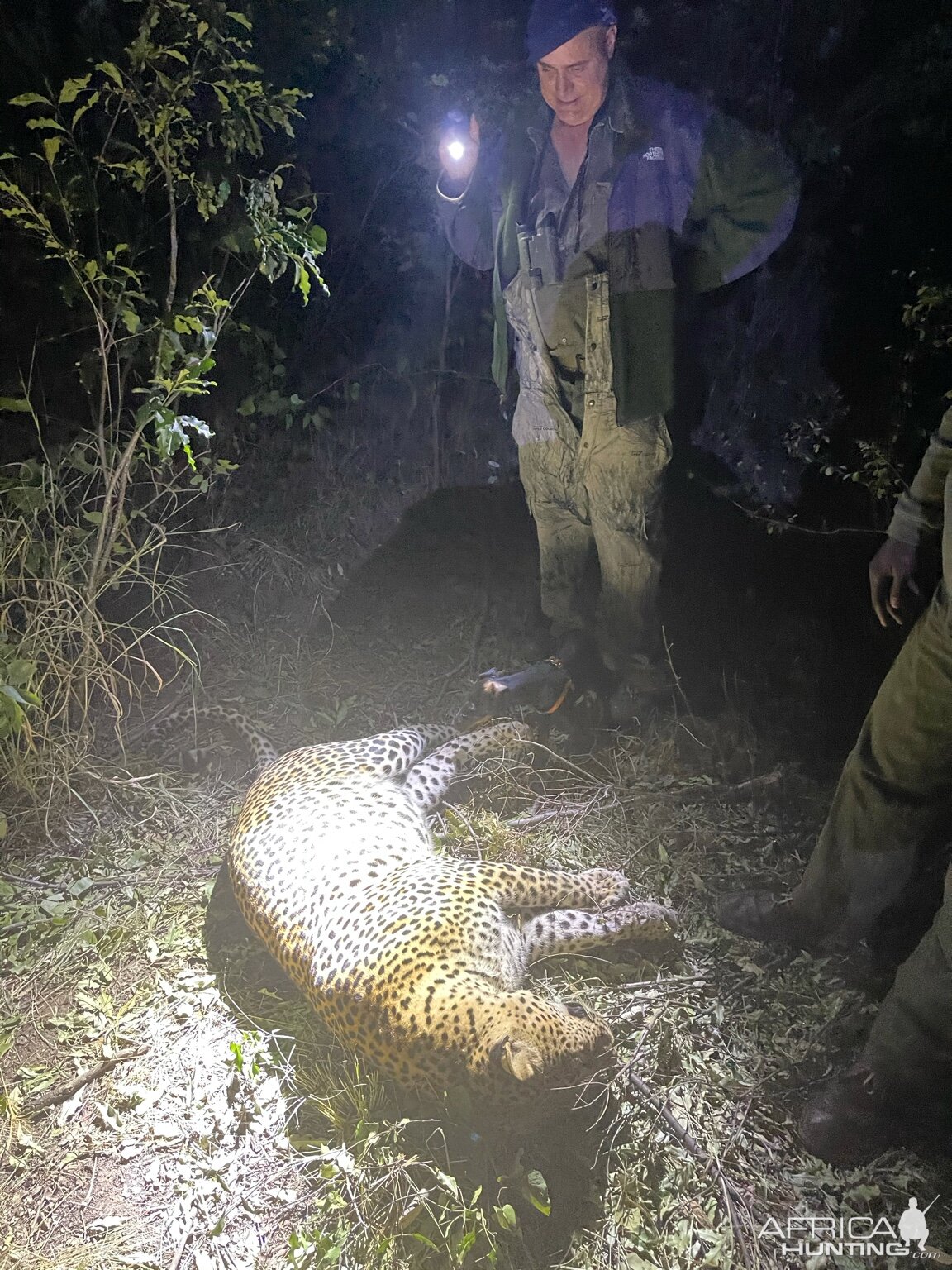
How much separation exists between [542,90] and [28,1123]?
343cm

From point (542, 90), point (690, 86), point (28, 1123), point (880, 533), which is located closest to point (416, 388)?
point (542, 90)

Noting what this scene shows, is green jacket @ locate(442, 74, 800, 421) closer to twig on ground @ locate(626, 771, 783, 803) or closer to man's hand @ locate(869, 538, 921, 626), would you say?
man's hand @ locate(869, 538, 921, 626)

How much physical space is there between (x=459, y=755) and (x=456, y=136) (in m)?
2.39

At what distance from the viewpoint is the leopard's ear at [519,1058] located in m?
1.87

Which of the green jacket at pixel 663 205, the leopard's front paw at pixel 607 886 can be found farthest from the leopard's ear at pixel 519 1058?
the green jacket at pixel 663 205

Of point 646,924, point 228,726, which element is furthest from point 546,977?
point 228,726

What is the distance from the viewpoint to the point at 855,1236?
64.4 inches

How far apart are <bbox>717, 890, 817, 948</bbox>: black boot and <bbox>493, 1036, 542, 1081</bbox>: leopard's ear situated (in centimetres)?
85

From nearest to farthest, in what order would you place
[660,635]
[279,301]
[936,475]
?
[936,475] < [660,635] < [279,301]

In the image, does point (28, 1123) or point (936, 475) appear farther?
point (28, 1123)

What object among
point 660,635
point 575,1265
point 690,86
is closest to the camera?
point 575,1265

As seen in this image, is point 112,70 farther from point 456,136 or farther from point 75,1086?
point 75,1086

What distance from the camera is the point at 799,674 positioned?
2584 mm

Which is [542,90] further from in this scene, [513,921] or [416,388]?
→ [513,921]
